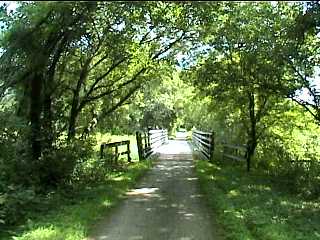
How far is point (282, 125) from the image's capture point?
20.8m

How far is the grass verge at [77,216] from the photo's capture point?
313 inches

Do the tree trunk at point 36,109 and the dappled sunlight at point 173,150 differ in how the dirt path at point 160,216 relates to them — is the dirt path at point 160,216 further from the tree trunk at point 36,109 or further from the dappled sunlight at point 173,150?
the dappled sunlight at point 173,150

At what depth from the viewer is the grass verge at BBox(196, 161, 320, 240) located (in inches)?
325

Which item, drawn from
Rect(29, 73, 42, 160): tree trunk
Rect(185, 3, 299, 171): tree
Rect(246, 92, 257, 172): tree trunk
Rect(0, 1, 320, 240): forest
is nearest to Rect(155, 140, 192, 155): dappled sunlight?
Rect(0, 1, 320, 240): forest

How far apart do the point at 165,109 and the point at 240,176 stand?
3669 cm

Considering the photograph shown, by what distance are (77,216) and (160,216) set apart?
1.64 m

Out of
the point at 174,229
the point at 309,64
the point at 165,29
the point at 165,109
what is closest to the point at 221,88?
the point at 165,29

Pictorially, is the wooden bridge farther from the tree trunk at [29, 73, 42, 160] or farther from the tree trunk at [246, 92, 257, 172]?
the tree trunk at [246, 92, 257, 172]

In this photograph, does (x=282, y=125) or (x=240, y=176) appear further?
(x=282, y=125)

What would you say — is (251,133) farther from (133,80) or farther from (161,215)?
(161,215)

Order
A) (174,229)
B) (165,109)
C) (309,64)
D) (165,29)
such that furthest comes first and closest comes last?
1. (165,109)
2. (165,29)
3. (309,64)
4. (174,229)

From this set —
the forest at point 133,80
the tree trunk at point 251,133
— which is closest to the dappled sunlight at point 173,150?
the forest at point 133,80

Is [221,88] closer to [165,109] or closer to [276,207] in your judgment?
[276,207]

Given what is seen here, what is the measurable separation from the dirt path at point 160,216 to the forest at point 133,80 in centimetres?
93
